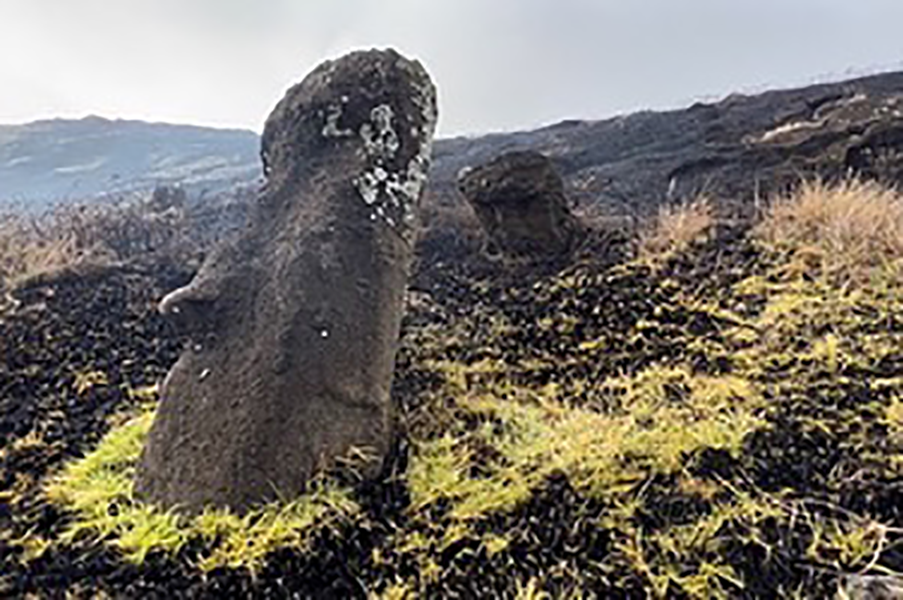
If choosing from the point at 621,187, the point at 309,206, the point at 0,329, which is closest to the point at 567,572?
the point at 309,206

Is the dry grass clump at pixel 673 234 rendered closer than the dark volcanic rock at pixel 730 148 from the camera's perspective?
Yes

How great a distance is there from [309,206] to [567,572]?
212cm

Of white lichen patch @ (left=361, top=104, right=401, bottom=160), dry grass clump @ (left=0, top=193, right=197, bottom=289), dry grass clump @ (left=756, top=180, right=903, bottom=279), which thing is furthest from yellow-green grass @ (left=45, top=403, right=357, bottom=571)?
dry grass clump @ (left=0, top=193, right=197, bottom=289)

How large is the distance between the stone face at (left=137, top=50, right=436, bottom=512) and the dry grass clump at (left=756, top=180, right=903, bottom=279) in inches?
104

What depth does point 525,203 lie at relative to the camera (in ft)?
22.1

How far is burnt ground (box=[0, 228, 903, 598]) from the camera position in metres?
2.73

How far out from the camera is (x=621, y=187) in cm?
1125

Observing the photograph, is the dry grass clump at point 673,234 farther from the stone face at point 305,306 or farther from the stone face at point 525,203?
the stone face at point 305,306

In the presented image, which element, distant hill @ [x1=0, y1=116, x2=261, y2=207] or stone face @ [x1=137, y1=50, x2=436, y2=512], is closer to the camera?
stone face @ [x1=137, y1=50, x2=436, y2=512]

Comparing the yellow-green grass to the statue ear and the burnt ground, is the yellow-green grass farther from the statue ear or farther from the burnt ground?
the statue ear

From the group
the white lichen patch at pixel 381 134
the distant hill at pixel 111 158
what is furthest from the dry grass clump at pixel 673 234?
the distant hill at pixel 111 158

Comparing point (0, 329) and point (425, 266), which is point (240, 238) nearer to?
point (0, 329)

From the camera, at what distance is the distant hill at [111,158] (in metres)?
26.9

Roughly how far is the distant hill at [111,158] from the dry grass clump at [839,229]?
18.5 metres
